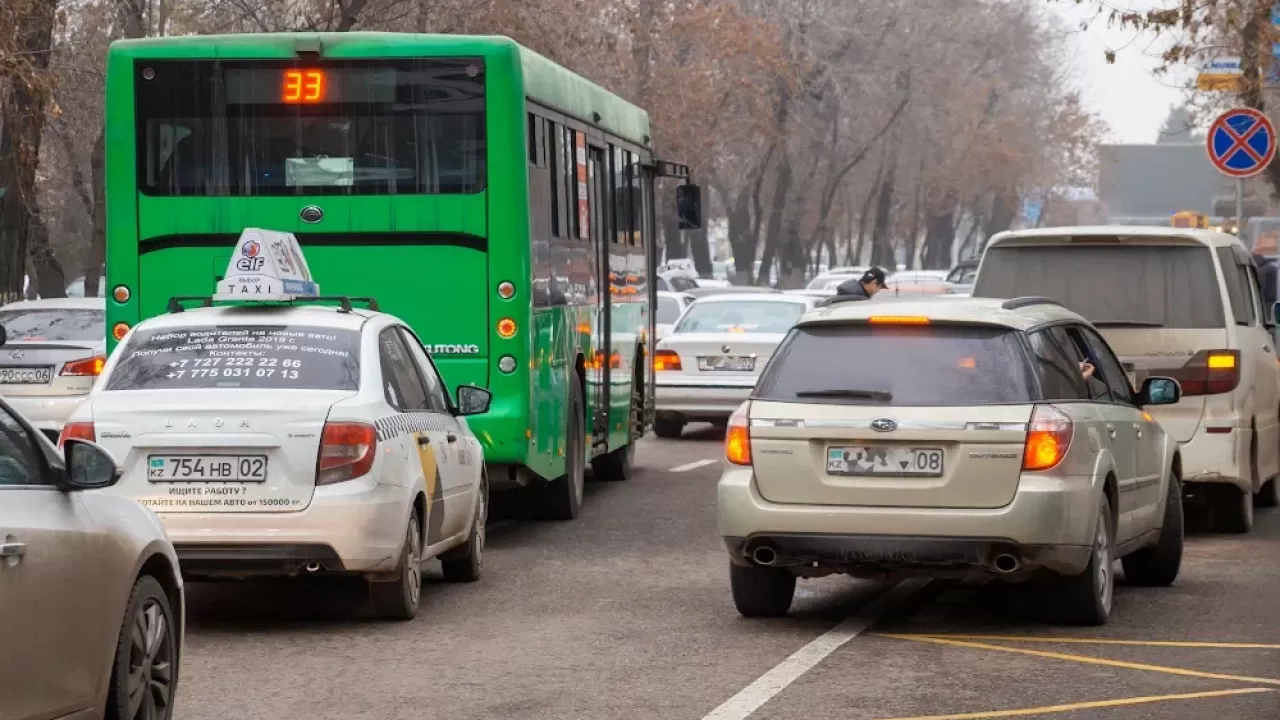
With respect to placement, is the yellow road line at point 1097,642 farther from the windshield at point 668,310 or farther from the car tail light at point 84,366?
the windshield at point 668,310

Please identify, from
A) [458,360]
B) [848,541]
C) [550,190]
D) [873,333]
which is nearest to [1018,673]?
[848,541]

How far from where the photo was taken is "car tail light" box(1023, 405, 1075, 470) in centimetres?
979

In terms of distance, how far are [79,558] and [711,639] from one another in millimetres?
4177

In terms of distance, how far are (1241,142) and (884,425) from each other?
1392 centimetres

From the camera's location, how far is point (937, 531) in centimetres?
977

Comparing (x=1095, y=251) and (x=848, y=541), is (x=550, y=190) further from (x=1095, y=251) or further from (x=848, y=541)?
(x=848, y=541)

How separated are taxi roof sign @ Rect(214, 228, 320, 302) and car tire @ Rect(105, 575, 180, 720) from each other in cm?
432

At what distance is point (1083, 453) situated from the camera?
395 inches

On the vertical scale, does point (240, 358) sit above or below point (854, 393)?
above

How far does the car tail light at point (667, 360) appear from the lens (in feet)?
76.9

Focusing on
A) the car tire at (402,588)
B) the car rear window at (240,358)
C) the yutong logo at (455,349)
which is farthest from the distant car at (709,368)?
the car tire at (402,588)

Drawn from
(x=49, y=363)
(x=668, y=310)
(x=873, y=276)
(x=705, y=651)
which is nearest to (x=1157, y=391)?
(x=705, y=651)

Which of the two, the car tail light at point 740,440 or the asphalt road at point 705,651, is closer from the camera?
the asphalt road at point 705,651

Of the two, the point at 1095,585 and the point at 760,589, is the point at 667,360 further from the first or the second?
the point at 1095,585
